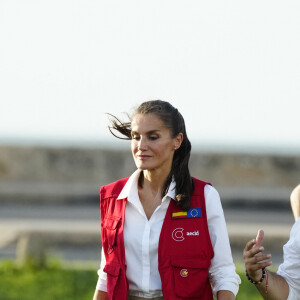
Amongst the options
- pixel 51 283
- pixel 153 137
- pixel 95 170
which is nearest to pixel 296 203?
pixel 153 137

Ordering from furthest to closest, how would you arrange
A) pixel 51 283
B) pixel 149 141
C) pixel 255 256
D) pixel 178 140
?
pixel 51 283
pixel 178 140
pixel 149 141
pixel 255 256

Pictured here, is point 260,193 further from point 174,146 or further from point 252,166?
point 174,146

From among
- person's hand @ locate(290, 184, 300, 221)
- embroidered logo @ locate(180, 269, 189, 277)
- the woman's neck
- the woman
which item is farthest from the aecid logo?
person's hand @ locate(290, 184, 300, 221)

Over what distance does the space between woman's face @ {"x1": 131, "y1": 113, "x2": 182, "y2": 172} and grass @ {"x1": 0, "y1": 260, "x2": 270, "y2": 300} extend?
3.79m

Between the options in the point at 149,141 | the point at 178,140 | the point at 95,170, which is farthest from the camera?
the point at 95,170

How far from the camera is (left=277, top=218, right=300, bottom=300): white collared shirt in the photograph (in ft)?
11.6

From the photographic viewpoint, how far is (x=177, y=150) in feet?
12.4

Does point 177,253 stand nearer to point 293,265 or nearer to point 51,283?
point 293,265

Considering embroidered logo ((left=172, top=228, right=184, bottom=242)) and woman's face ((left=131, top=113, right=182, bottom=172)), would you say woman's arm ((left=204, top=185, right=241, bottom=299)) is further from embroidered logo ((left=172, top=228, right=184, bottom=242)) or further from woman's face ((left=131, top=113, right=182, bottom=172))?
woman's face ((left=131, top=113, right=182, bottom=172))

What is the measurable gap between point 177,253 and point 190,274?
95 mm

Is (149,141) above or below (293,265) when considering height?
above

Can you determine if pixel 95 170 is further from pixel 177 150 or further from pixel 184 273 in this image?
pixel 184 273

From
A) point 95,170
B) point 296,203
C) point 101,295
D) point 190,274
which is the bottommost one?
point 95,170

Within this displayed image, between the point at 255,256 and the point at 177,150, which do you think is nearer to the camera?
the point at 255,256
